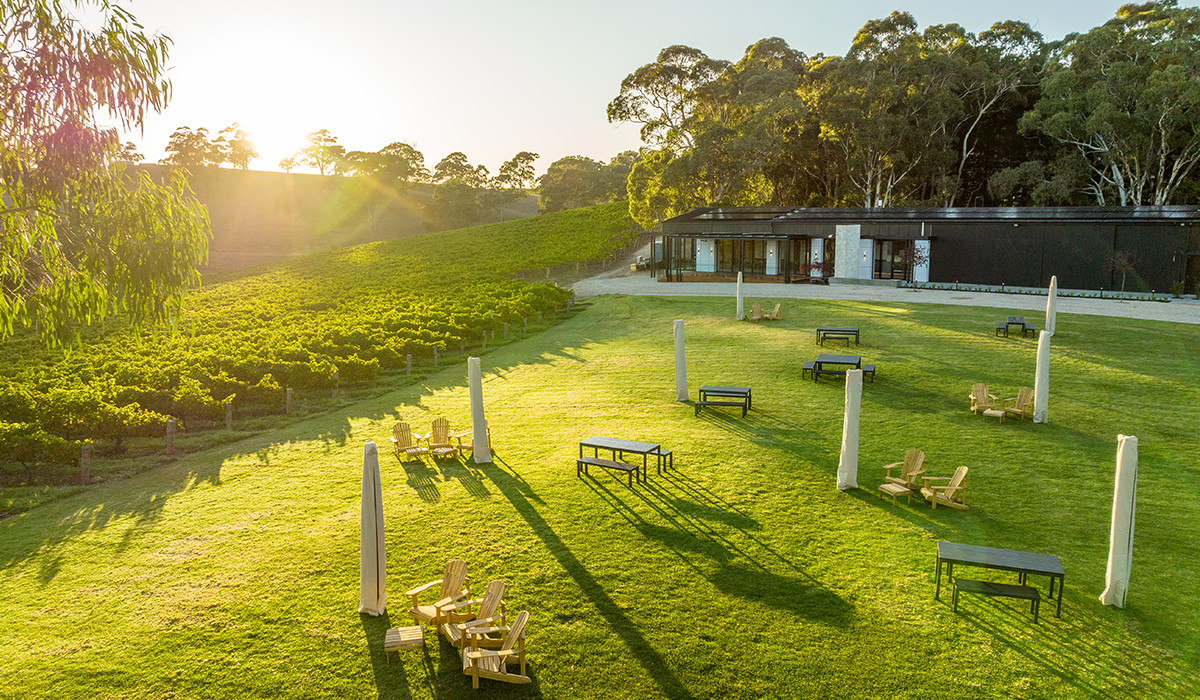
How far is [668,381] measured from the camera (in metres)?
20.3

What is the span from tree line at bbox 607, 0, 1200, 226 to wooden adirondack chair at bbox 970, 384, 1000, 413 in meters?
41.0

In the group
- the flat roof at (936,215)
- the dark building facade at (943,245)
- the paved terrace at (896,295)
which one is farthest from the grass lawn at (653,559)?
the flat roof at (936,215)

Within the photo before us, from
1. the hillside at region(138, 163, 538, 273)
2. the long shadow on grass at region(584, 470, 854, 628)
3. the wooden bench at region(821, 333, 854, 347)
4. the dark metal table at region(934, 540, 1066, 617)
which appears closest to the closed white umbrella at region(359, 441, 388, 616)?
the long shadow on grass at region(584, 470, 854, 628)

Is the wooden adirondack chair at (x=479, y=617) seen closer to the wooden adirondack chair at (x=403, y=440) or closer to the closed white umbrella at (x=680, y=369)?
the wooden adirondack chair at (x=403, y=440)

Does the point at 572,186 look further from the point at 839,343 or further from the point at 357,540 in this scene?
the point at 357,540

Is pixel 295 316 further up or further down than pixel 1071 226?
further down

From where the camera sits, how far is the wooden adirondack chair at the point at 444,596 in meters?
7.79

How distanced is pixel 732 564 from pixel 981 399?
380 inches

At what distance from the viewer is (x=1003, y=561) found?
8266 millimetres

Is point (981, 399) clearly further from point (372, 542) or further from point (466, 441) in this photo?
point (372, 542)

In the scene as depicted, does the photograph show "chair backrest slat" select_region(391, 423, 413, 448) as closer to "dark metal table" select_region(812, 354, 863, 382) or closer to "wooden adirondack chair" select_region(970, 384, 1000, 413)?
"dark metal table" select_region(812, 354, 863, 382)

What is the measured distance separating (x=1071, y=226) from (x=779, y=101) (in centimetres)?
2547

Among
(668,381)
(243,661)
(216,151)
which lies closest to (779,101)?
(668,381)

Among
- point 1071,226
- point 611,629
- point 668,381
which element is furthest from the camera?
point 1071,226
